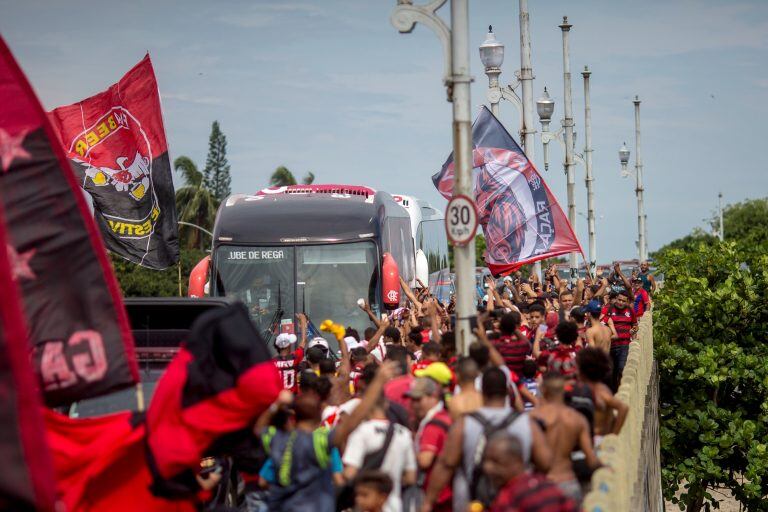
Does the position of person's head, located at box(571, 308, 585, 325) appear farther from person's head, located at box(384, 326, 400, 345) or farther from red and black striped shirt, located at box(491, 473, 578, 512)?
red and black striped shirt, located at box(491, 473, 578, 512)

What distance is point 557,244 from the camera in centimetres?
1788

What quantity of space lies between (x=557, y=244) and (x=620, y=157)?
26411 millimetres

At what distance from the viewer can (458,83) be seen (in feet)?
36.0

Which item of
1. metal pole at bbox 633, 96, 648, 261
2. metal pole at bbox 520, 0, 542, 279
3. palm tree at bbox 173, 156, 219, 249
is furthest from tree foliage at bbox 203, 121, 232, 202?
metal pole at bbox 520, 0, 542, 279

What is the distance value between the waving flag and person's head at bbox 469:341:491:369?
7810mm

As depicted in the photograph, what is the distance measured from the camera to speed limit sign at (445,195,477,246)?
10516 mm

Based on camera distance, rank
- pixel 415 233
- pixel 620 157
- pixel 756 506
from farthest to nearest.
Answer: pixel 620 157
pixel 415 233
pixel 756 506

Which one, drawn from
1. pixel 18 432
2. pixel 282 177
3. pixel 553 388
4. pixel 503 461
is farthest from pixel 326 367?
pixel 282 177

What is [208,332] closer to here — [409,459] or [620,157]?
[409,459]

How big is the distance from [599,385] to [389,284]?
369 inches

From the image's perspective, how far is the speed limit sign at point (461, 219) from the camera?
10516 mm

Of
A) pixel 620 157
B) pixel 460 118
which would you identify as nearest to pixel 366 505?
pixel 460 118

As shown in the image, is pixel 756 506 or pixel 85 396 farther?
pixel 756 506

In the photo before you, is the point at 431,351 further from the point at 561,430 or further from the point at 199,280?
the point at 199,280
